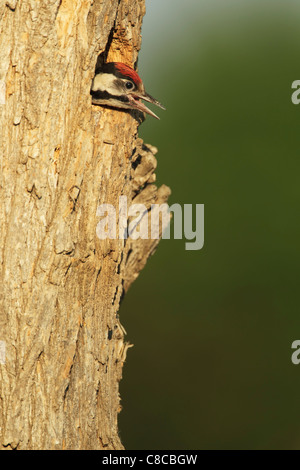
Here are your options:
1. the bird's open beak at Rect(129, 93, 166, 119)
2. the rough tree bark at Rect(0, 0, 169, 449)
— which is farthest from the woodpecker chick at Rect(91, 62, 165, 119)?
the rough tree bark at Rect(0, 0, 169, 449)

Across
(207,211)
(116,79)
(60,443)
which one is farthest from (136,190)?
(207,211)

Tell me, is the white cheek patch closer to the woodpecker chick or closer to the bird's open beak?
the woodpecker chick

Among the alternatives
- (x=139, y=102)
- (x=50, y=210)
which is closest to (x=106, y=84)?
(x=139, y=102)

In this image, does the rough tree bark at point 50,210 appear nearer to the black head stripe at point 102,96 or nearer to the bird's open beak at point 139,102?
the black head stripe at point 102,96

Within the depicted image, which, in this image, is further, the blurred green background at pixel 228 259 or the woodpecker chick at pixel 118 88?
the blurred green background at pixel 228 259

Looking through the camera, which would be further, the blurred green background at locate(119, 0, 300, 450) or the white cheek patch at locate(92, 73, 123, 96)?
the blurred green background at locate(119, 0, 300, 450)

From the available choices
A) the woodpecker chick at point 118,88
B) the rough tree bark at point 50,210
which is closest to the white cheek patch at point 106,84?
the woodpecker chick at point 118,88

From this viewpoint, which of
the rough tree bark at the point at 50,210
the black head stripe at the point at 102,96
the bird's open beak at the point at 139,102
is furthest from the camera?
the bird's open beak at the point at 139,102

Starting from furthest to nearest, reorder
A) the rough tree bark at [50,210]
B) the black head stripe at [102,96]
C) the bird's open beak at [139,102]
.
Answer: the bird's open beak at [139,102], the black head stripe at [102,96], the rough tree bark at [50,210]
